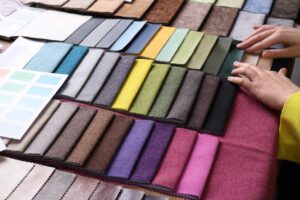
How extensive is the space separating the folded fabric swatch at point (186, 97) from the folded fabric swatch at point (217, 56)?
29mm

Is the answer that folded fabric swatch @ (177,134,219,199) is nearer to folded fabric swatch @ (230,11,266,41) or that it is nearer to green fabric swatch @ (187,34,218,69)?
green fabric swatch @ (187,34,218,69)

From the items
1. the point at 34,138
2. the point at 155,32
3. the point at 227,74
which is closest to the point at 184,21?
the point at 155,32

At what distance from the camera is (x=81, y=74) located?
75 cm

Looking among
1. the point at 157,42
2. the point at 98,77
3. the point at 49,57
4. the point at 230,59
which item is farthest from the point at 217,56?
the point at 49,57

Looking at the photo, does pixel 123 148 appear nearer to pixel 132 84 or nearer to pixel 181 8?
pixel 132 84

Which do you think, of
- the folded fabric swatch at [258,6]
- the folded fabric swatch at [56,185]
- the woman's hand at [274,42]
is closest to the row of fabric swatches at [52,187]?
the folded fabric swatch at [56,185]

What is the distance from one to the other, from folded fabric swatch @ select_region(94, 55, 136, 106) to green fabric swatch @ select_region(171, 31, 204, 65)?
0.09m

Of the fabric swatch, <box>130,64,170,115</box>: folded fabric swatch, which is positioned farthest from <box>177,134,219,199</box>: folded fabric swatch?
the fabric swatch

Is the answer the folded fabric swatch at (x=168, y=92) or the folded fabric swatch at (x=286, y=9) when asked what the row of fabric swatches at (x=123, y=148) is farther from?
the folded fabric swatch at (x=286, y=9)

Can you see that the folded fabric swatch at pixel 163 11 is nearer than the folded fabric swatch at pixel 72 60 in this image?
No

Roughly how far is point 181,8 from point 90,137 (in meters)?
0.44

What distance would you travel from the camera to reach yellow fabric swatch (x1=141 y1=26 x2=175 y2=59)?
79cm

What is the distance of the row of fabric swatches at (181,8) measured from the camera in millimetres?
889

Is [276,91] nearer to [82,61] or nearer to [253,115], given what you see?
[253,115]
